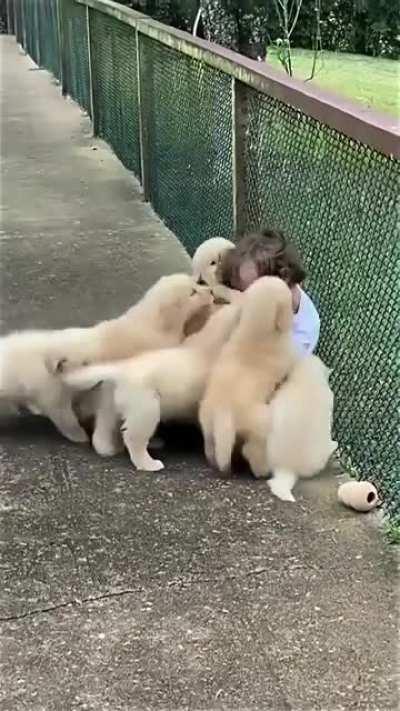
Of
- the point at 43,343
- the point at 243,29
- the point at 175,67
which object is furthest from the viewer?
the point at 243,29

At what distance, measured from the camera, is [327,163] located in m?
4.16

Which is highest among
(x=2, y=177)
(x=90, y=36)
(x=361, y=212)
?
(x=361, y=212)

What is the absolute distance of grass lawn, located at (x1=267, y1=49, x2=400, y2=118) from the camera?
595 inches

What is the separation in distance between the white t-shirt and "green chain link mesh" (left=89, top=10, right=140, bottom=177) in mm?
4505

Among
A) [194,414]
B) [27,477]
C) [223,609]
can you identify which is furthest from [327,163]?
[223,609]

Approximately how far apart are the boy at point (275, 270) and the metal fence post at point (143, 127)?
3.94 m

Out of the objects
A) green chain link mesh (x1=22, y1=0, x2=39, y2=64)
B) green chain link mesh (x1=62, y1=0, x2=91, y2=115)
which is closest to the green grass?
green chain link mesh (x1=62, y1=0, x2=91, y2=115)

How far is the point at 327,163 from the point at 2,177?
5439mm

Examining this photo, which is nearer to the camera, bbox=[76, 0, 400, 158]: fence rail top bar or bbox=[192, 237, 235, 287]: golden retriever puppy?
bbox=[76, 0, 400, 158]: fence rail top bar

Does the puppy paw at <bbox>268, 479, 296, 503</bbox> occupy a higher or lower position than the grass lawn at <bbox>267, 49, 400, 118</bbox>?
higher

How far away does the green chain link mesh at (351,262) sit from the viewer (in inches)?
145

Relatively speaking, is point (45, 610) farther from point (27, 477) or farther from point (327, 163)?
point (327, 163)

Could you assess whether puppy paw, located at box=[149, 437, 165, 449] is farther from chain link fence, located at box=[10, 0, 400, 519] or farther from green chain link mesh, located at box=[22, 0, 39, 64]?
green chain link mesh, located at box=[22, 0, 39, 64]

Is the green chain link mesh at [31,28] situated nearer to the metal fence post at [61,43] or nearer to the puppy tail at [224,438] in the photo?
the metal fence post at [61,43]
